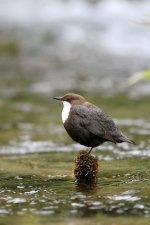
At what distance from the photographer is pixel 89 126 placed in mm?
6598

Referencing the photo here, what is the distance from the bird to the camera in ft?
21.5

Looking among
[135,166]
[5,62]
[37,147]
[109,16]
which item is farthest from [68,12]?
[135,166]

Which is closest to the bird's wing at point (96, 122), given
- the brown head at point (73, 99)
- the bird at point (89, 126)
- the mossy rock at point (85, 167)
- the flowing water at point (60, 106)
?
the bird at point (89, 126)

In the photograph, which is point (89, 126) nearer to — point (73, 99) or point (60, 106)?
point (73, 99)

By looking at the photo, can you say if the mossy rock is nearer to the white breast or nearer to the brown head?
the white breast

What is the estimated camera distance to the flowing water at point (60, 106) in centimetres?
574

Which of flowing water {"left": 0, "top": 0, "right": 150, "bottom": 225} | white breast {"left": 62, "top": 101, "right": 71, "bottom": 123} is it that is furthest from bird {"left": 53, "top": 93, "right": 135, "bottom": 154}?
flowing water {"left": 0, "top": 0, "right": 150, "bottom": 225}

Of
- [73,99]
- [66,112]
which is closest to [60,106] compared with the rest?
[73,99]

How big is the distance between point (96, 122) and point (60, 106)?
7157mm

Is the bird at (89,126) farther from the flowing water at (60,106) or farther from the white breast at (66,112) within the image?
the flowing water at (60,106)

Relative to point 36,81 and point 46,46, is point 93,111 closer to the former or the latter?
point 36,81

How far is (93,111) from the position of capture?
6688 mm

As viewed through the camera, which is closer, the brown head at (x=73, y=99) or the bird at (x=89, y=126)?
the bird at (x=89, y=126)

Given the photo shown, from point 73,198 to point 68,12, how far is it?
1829 cm
